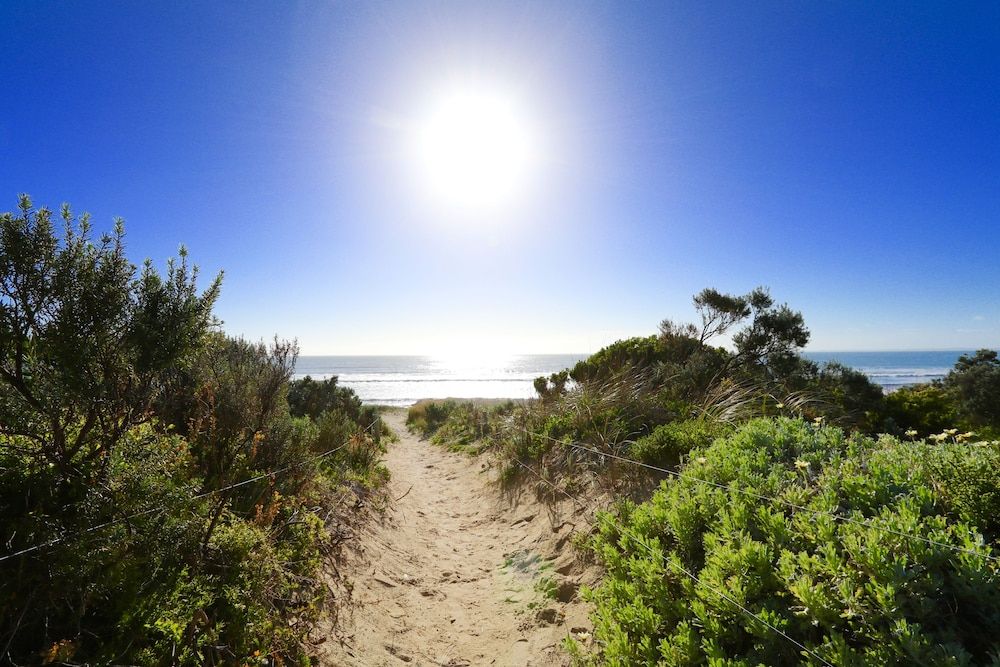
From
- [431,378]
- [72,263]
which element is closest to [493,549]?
[72,263]

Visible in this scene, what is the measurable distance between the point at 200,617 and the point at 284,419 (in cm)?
338

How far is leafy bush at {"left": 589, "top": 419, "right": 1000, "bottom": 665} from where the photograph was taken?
2006 mm

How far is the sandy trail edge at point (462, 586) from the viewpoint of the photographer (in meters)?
3.94

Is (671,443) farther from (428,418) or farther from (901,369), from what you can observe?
(901,369)

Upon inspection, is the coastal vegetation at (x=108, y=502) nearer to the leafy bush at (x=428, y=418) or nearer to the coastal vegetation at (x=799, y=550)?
the coastal vegetation at (x=799, y=550)

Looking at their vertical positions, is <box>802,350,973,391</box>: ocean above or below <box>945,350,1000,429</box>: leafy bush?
below

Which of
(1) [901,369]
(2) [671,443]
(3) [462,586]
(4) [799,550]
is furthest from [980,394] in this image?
(1) [901,369]

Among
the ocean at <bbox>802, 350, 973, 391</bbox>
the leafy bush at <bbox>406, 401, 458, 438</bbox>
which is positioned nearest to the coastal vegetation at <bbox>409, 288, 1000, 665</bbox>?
the leafy bush at <bbox>406, 401, 458, 438</bbox>

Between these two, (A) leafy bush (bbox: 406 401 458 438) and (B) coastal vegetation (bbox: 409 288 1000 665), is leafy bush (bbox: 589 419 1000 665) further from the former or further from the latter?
(A) leafy bush (bbox: 406 401 458 438)

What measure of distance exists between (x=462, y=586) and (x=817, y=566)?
4139 millimetres

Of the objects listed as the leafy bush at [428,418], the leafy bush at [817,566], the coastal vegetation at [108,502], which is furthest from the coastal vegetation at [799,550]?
the leafy bush at [428,418]

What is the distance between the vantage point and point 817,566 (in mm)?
2428

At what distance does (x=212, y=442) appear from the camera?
4578 mm

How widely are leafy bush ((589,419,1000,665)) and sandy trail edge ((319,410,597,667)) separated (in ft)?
2.85
